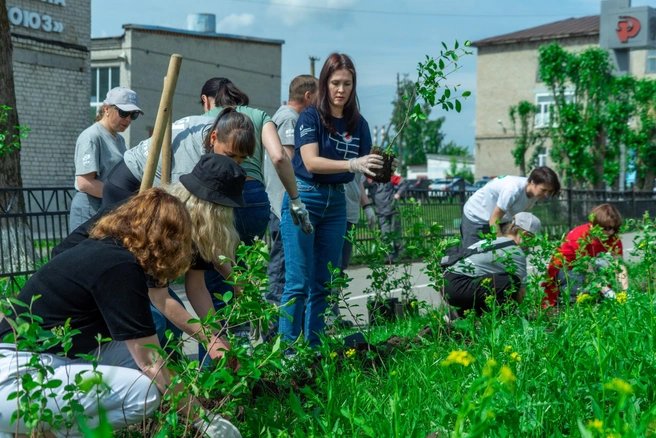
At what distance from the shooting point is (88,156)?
17.9ft

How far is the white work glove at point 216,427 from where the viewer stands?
2.80m

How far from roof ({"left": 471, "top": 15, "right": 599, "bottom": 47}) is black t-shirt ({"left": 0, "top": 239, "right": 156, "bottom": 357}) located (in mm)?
44474

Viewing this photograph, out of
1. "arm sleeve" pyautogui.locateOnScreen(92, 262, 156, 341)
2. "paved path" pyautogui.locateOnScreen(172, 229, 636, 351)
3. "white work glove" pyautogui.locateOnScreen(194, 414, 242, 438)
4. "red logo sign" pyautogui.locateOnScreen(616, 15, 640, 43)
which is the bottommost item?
"paved path" pyautogui.locateOnScreen(172, 229, 636, 351)

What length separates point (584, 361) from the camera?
3.45 m

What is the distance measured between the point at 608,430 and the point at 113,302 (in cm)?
163

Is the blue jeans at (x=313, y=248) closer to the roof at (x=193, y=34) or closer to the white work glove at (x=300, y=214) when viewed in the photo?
the white work glove at (x=300, y=214)

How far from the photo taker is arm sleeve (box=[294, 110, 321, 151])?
471 centimetres

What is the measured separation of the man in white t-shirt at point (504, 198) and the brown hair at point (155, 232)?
410cm

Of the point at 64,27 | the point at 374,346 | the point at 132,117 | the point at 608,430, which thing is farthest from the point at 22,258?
the point at 64,27

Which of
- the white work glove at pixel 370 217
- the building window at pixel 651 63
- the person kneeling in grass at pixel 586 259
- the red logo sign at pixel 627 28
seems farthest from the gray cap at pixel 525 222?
the building window at pixel 651 63

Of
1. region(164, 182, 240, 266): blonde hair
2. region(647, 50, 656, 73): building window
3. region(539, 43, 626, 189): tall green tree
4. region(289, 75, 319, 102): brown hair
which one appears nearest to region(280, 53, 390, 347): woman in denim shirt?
region(164, 182, 240, 266): blonde hair

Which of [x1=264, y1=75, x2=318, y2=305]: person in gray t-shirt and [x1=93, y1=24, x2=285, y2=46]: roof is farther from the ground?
[x1=93, y1=24, x2=285, y2=46]: roof

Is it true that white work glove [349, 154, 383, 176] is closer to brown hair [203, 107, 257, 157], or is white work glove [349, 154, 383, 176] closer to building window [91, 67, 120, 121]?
brown hair [203, 107, 257, 157]

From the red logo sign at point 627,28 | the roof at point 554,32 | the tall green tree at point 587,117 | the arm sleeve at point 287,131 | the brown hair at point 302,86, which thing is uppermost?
the roof at point 554,32
